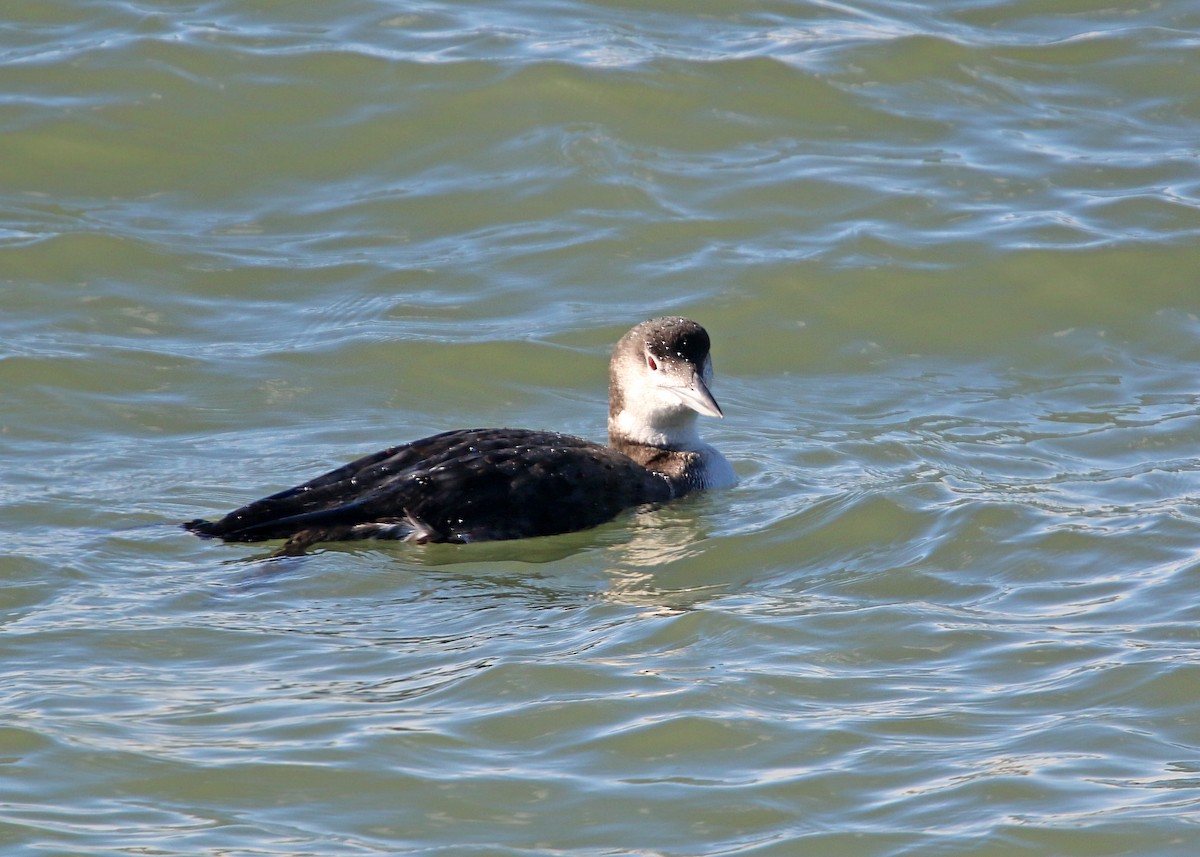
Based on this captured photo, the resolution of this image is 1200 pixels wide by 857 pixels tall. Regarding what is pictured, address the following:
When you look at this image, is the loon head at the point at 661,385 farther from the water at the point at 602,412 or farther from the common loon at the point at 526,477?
the water at the point at 602,412

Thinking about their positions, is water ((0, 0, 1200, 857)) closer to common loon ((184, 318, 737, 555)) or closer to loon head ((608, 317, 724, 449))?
common loon ((184, 318, 737, 555))

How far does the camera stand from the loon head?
28.2 feet

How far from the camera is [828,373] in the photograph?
1025cm

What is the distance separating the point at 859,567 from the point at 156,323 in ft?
15.8

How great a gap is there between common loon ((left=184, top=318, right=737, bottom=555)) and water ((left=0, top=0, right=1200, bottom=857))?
16 cm

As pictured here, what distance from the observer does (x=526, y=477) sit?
7988mm

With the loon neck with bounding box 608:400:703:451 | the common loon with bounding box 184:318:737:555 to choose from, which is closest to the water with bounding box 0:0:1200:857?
the common loon with bounding box 184:318:737:555

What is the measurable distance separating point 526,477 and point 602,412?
1.94 meters

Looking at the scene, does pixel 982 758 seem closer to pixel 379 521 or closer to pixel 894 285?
pixel 379 521

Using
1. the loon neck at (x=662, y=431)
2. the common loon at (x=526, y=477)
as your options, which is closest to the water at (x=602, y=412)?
the common loon at (x=526, y=477)

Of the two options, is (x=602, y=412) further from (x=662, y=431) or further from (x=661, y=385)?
(x=661, y=385)

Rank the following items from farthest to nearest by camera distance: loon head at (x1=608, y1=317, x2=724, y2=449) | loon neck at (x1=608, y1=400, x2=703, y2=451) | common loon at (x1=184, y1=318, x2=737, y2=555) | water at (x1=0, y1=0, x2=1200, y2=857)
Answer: loon neck at (x1=608, y1=400, x2=703, y2=451) < loon head at (x1=608, y1=317, x2=724, y2=449) < common loon at (x1=184, y1=318, x2=737, y2=555) < water at (x1=0, y1=0, x2=1200, y2=857)

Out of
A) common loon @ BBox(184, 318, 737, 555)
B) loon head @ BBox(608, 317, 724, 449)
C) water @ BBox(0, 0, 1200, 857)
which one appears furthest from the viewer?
loon head @ BBox(608, 317, 724, 449)

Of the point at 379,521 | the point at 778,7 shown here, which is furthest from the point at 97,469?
the point at 778,7
